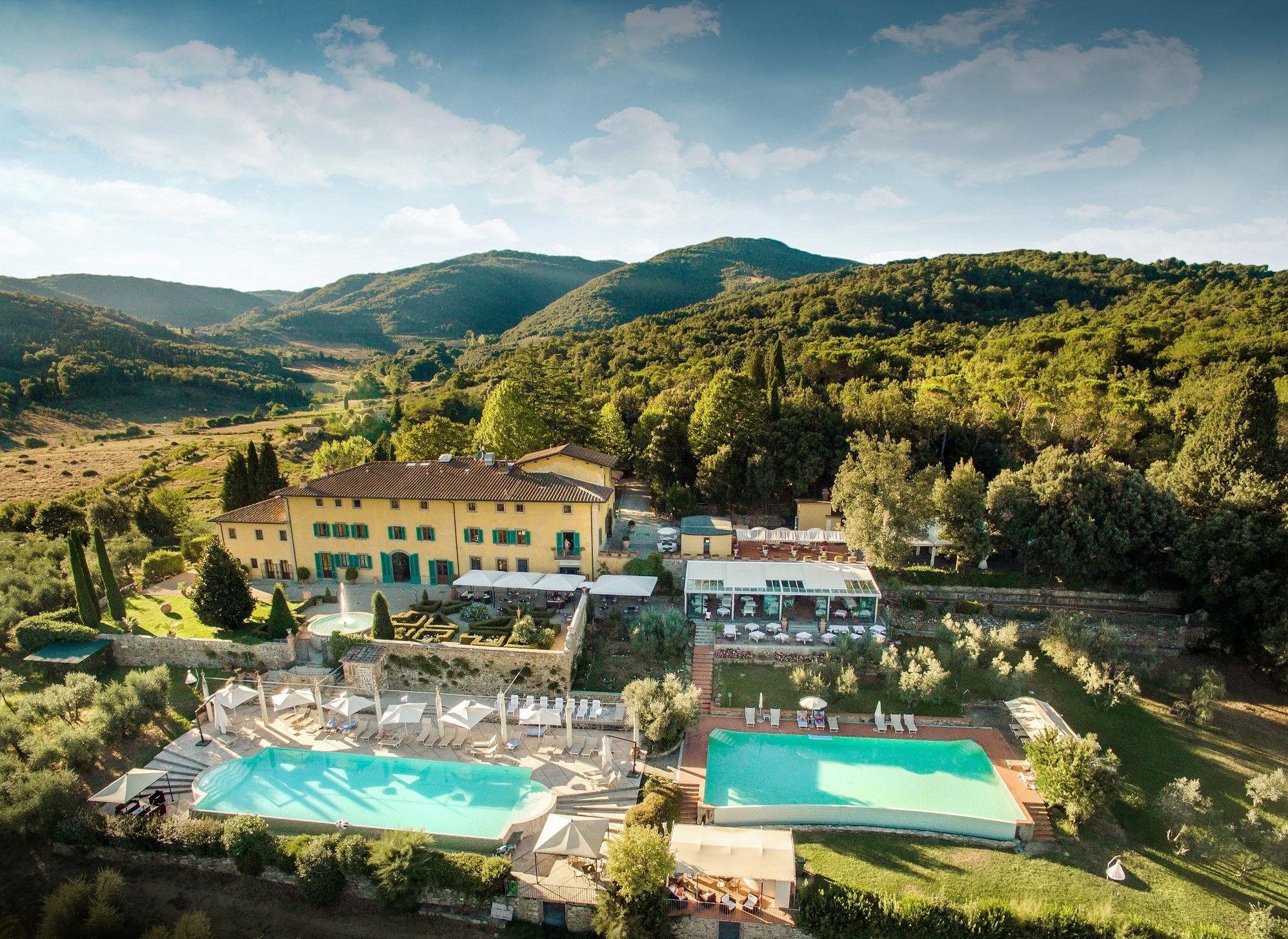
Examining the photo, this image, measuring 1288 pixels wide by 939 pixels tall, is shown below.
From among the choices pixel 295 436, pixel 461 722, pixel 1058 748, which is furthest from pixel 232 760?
pixel 295 436

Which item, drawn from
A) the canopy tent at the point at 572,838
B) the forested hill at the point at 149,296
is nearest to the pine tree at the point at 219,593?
the canopy tent at the point at 572,838

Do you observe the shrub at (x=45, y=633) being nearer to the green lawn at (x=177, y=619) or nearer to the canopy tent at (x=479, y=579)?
the green lawn at (x=177, y=619)

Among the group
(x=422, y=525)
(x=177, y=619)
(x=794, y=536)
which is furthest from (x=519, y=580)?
(x=177, y=619)

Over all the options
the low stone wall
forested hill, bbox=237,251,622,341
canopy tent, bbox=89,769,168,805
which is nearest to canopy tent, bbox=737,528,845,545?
the low stone wall

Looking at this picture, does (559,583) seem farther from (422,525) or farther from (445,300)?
(445,300)

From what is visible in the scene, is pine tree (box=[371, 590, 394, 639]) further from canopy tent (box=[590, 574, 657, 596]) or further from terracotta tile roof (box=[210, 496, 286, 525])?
terracotta tile roof (box=[210, 496, 286, 525])
